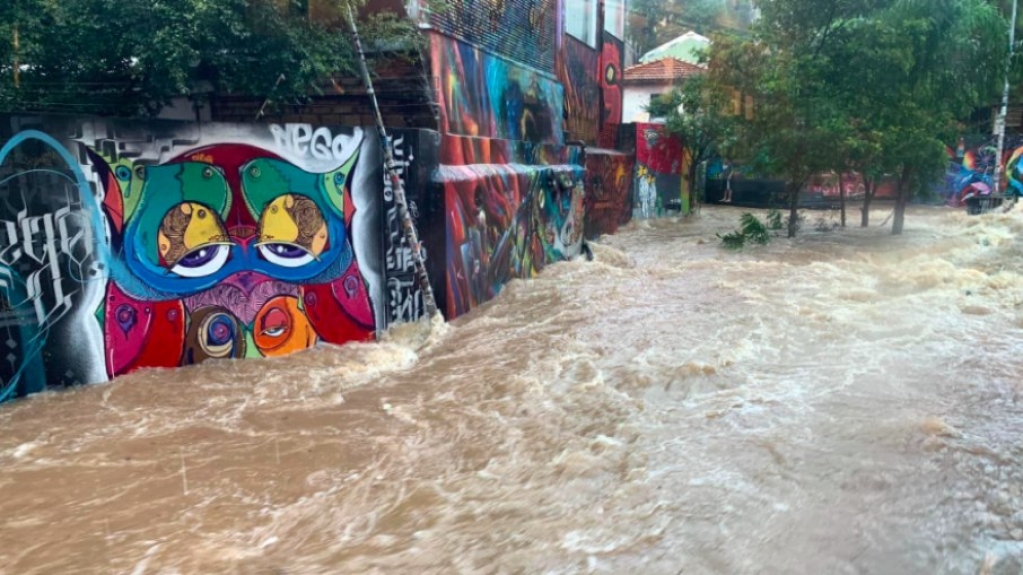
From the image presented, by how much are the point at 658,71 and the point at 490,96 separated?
868 inches

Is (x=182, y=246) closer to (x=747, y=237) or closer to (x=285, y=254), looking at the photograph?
(x=285, y=254)

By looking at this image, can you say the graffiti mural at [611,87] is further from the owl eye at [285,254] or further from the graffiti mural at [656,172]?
the owl eye at [285,254]

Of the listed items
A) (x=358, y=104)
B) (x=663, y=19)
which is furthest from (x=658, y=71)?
(x=358, y=104)

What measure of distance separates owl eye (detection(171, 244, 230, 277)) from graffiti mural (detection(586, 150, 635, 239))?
12.5m

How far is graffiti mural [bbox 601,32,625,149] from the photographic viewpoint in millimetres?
24453

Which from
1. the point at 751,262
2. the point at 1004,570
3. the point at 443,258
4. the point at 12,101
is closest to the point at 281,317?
the point at 443,258

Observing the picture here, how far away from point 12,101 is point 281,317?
5013 millimetres

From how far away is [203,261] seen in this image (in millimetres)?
7066

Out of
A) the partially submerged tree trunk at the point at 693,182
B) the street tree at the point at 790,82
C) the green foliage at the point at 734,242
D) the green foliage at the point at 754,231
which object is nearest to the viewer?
the street tree at the point at 790,82

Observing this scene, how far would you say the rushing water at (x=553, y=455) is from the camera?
4.07 meters

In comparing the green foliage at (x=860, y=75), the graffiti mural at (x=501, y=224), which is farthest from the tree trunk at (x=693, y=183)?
the graffiti mural at (x=501, y=224)

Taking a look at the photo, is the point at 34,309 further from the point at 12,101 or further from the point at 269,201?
the point at 12,101

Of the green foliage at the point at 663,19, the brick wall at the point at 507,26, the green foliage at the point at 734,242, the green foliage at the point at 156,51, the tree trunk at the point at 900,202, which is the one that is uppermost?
the green foliage at the point at 663,19

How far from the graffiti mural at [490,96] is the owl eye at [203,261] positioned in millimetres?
4553
